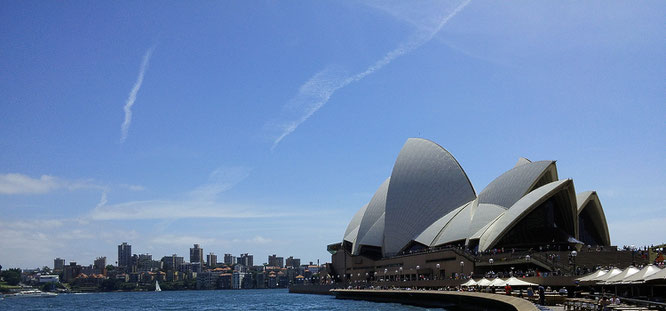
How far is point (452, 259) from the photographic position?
49.9 m

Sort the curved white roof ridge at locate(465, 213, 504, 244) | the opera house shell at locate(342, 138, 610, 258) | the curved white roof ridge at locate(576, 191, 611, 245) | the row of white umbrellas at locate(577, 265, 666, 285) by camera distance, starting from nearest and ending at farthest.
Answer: the row of white umbrellas at locate(577, 265, 666, 285), the opera house shell at locate(342, 138, 610, 258), the curved white roof ridge at locate(465, 213, 504, 244), the curved white roof ridge at locate(576, 191, 611, 245)

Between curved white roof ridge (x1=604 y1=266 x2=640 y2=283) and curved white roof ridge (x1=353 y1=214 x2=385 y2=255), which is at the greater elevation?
curved white roof ridge (x1=353 y1=214 x2=385 y2=255)

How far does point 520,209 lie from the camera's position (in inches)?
1890

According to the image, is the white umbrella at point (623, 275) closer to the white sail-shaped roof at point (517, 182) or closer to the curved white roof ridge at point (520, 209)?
the curved white roof ridge at point (520, 209)

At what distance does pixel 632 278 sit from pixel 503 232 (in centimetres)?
2675

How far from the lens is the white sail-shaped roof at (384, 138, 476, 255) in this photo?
2304 inches

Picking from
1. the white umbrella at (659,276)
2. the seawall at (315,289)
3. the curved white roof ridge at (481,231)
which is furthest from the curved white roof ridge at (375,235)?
the white umbrella at (659,276)

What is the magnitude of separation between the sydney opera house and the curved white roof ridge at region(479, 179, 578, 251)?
0.24 ft

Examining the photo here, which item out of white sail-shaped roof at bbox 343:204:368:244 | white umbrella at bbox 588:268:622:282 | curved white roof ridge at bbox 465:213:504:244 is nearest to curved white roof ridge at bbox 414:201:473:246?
curved white roof ridge at bbox 465:213:504:244

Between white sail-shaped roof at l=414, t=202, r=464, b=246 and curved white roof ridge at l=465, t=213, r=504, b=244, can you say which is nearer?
curved white roof ridge at l=465, t=213, r=504, b=244

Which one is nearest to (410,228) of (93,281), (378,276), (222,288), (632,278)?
(378,276)

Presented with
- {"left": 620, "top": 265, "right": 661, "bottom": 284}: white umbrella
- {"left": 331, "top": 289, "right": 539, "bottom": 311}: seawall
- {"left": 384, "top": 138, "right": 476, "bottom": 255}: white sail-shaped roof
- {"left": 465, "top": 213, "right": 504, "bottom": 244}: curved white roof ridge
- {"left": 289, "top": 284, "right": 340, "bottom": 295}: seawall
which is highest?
{"left": 384, "top": 138, "right": 476, "bottom": 255}: white sail-shaped roof

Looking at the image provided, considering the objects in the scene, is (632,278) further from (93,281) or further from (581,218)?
(93,281)

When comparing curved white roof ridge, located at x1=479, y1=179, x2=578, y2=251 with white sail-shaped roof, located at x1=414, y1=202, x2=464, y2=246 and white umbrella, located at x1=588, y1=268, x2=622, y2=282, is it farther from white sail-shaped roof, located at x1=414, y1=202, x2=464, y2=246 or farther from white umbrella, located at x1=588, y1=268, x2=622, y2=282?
white umbrella, located at x1=588, y1=268, x2=622, y2=282
